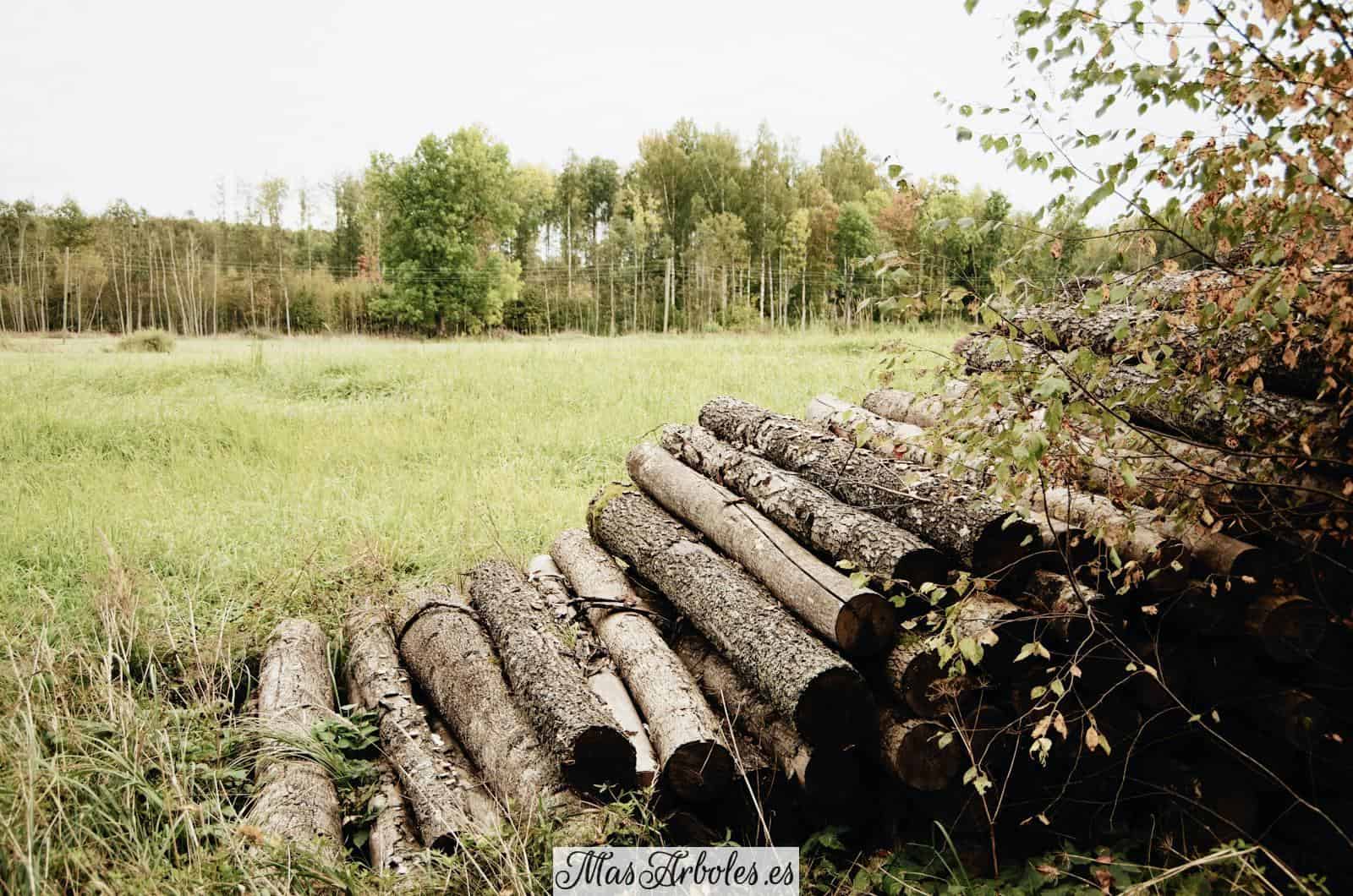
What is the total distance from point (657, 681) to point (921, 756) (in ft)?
3.85

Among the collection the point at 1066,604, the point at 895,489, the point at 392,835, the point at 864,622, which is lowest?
the point at 392,835

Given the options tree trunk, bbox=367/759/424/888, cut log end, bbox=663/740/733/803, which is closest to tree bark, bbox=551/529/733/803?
cut log end, bbox=663/740/733/803

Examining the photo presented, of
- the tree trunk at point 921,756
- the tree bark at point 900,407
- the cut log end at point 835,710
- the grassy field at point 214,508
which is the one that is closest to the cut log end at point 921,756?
the tree trunk at point 921,756

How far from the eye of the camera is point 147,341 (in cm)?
1298

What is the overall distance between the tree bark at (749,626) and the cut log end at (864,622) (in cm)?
10

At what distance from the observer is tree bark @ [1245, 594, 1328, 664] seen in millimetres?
3166

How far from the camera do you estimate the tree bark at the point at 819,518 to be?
3.68 m

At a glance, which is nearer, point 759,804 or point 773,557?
point 759,804

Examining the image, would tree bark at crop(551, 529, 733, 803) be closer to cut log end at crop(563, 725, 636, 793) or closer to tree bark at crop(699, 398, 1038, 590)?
cut log end at crop(563, 725, 636, 793)

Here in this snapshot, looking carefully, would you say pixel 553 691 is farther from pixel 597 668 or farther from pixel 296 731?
pixel 296 731

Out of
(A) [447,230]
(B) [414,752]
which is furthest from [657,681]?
(A) [447,230]

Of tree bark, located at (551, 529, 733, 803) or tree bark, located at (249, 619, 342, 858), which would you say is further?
tree bark, located at (551, 529, 733, 803)

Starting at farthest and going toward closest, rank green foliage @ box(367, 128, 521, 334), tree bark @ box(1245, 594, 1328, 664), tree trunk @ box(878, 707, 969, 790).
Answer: green foliage @ box(367, 128, 521, 334)
tree trunk @ box(878, 707, 969, 790)
tree bark @ box(1245, 594, 1328, 664)

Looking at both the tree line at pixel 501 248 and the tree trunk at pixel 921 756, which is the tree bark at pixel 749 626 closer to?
the tree trunk at pixel 921 756
